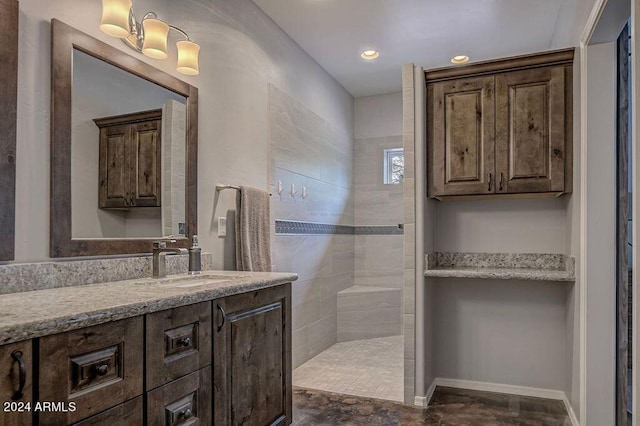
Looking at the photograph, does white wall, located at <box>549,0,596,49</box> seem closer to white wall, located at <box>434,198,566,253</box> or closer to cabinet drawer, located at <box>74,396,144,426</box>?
white wall, located at <box>434,198,566,253</box>

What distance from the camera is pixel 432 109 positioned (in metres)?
2.95

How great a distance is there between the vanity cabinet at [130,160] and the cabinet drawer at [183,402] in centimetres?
90

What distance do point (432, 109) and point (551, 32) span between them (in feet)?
4.78

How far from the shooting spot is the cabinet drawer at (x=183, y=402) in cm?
141

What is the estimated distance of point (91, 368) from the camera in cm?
119

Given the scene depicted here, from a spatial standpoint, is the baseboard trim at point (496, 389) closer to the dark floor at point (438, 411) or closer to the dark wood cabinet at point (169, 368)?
the dark floor at point (438, 411)

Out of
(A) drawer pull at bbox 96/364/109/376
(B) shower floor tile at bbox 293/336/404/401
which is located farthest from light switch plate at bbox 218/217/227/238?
(A) drawer pull at bbox 96/364/109/376

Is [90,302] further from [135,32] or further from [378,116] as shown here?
[378,116]

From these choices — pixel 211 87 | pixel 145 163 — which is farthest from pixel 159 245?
pixel 211 87

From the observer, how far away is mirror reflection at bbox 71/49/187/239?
183 centimetres

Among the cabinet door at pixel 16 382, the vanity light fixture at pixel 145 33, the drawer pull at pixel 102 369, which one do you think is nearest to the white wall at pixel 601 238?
the vanity light fixture at pixel 145 33

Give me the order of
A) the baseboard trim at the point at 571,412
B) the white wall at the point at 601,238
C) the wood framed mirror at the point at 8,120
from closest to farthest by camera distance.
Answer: the wood framed mirror at the point at 8,120 → the white wall at the point at 601,238 → the baseboard trim at the point at 571,412

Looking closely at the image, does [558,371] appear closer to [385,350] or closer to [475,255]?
[475,255]

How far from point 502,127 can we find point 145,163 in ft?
7.19
